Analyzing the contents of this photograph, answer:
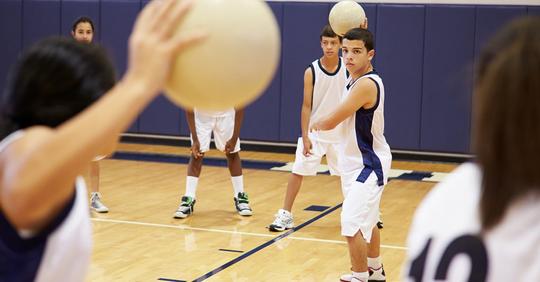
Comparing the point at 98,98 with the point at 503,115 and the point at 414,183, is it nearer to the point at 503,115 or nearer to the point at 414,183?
the point at 503,115

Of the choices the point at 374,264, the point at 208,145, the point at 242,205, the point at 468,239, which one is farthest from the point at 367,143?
the point at 468,239

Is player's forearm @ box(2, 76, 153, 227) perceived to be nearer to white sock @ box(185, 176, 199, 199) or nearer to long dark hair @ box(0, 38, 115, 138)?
long dark hair @ box(0, 38, 115, 138)

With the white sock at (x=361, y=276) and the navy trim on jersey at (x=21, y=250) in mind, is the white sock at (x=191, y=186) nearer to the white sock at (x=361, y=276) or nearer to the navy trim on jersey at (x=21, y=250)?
the white sock at (x=361, y=276)

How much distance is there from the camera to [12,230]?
1609 millimetres

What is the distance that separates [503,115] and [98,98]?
0.72 metres

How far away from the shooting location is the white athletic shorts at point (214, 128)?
7852 mm

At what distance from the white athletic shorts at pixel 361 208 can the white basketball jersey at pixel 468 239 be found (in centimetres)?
390

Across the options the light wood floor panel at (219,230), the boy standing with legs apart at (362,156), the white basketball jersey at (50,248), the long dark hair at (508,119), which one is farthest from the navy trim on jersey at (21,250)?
the light wood floor panel at (219,230)

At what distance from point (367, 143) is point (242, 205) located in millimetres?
2375

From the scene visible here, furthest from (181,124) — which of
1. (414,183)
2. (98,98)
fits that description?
(98,98)

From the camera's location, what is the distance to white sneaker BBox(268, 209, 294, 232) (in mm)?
7211

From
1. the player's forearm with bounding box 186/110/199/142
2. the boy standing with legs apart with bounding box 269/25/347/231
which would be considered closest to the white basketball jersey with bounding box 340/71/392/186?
the boy standing with legs apart with bounding box 269/25/347/231

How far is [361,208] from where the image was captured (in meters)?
5.49

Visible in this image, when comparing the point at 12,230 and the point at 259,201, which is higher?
the point at 12,230
